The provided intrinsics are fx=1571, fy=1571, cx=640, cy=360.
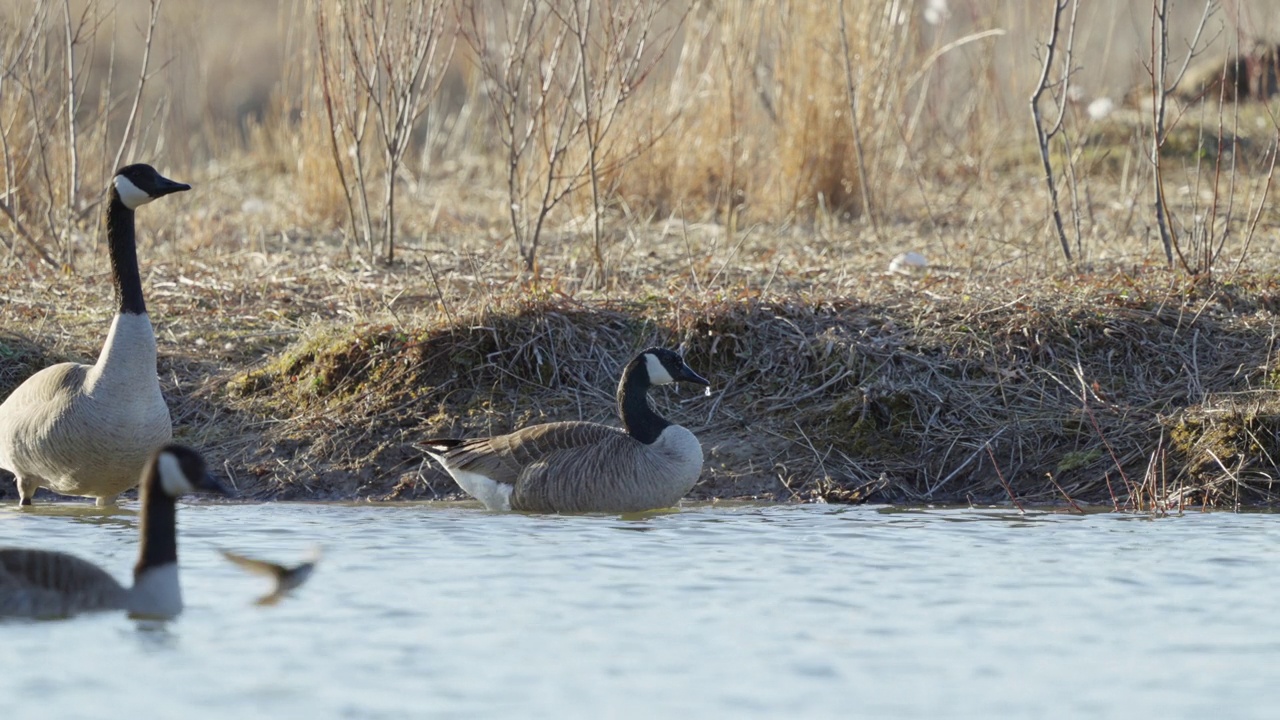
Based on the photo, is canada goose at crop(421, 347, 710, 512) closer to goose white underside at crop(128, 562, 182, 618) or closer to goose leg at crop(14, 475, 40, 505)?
goose leg at crop(14, 475, 40, 505)

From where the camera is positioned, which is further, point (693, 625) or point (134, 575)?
point (134, 575)

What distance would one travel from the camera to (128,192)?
7.25m

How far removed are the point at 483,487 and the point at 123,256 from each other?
6.43 ft

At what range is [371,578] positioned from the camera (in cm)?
560

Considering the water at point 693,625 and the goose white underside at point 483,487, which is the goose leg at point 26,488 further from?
the goose white underside at point 483,487

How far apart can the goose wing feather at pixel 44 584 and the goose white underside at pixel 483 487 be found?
2414mm

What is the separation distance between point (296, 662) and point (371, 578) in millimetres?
1082

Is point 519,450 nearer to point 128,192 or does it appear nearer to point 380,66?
point 128,192

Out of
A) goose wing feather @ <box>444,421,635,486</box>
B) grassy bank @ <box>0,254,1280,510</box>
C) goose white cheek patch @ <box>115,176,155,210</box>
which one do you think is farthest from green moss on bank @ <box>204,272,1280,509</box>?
goose white cheek patch @ <box>115,176,155,210</box>

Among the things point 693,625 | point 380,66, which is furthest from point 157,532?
point 380,66

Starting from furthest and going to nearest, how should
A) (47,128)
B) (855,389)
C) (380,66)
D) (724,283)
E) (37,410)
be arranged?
(47,128) < (380,66) < (724,283) < (855,389) < (37,410)

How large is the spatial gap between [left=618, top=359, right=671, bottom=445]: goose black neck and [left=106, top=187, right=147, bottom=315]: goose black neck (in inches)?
88.1

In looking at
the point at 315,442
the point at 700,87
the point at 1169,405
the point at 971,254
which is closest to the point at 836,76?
the point at 700,87

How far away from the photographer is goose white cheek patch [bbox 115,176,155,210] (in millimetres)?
7219
